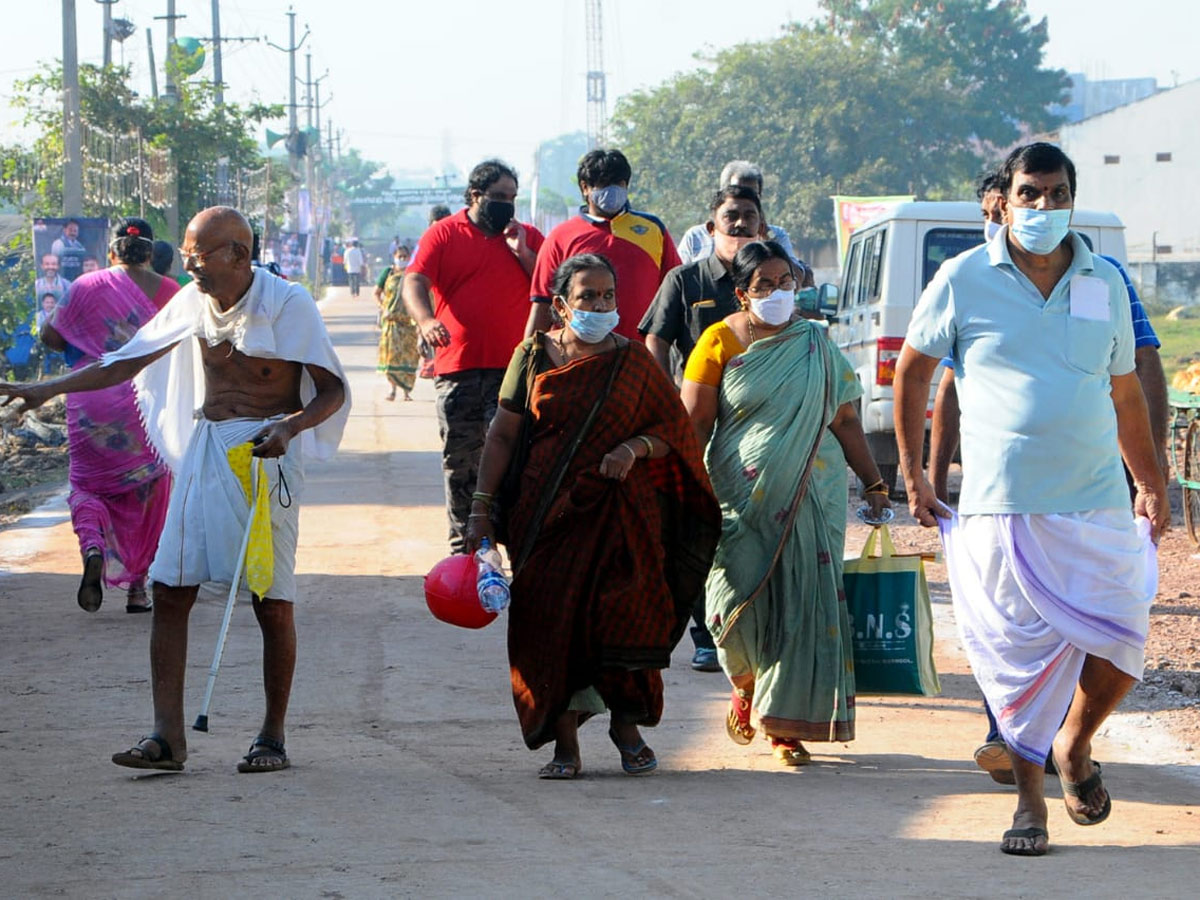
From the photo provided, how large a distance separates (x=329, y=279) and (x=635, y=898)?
6676cm

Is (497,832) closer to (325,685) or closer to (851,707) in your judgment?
(851,707)

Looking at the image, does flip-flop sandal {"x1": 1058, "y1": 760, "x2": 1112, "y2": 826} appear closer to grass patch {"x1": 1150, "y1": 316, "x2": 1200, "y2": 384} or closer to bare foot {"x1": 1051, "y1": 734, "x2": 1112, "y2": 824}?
bare foot {"x1": 1051, "y1": 734, "x2": 1112, "y2": 824}

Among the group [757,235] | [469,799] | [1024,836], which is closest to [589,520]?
[469,799]

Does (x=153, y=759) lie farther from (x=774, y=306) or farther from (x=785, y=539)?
(x=774, y=306)

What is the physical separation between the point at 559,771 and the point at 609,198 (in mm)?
3054

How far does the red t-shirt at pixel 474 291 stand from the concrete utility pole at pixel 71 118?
13.7 m

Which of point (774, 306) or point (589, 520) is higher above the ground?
point (774, 306)

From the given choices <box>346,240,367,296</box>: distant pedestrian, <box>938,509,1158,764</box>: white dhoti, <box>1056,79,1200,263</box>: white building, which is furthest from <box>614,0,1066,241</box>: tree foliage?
<box>938,509,1158,764</box>: white dhoti

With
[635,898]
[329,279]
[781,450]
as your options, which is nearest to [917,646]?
[781,450]

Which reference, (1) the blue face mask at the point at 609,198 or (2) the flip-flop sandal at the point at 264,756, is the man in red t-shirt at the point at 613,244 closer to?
(1) the blue face mask at the point at 609,198

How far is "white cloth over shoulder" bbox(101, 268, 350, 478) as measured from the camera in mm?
5734

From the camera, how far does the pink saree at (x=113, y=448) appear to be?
8938 millimetres

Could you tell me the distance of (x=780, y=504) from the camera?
5.80 metres

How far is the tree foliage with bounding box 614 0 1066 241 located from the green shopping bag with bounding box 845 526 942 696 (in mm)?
51836
